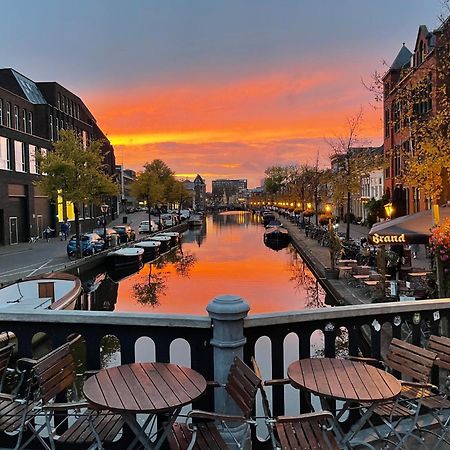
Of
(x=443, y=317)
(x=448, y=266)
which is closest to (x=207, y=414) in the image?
(x=443, y=317)

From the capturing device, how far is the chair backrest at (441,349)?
455 centimetres

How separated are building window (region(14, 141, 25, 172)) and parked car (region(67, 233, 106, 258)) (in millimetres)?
12905

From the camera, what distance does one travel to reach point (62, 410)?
394 cm

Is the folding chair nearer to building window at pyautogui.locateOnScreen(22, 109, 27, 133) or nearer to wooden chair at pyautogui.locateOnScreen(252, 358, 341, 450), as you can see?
wooden chair at pyautogui.locateOnScreen(252, 358, 341, 450)

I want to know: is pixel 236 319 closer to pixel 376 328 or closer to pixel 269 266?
pixel 376 328

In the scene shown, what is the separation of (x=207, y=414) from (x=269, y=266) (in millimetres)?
29975

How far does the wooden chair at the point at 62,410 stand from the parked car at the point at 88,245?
95.6ft

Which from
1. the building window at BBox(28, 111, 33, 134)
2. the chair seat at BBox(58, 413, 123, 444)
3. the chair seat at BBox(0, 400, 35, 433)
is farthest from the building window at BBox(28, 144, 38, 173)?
the chair seat at BBox(58, 413, 123, 444)

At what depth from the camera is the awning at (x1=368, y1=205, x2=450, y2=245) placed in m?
12.6

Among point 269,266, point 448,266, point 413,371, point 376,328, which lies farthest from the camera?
point 269,266

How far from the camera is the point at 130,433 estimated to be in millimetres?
4363

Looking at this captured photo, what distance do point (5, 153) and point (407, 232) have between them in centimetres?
3884

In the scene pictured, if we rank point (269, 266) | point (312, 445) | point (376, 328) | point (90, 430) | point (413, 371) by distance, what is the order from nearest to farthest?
point (312, 445)
point (90, 430)
point (413, 371)
point (376, 328)
point (269, 266)

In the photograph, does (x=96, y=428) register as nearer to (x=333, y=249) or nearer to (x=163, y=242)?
(x=333, y=249)
